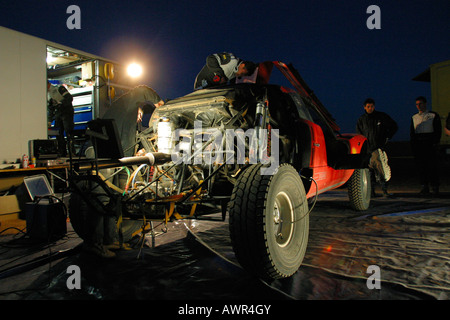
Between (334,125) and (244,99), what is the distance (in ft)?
8.11

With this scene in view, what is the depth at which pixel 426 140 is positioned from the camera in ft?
22.7

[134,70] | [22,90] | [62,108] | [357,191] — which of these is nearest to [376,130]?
[357,191]

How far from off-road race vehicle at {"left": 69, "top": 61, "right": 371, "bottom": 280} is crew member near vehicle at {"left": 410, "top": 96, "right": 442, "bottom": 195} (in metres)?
3.79

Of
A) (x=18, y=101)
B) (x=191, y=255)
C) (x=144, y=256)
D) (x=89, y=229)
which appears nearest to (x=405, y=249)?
(x=191, y=255)

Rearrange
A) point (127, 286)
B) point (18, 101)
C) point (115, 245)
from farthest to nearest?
point (18, 101) → point (115, 245) → point (127, 286)

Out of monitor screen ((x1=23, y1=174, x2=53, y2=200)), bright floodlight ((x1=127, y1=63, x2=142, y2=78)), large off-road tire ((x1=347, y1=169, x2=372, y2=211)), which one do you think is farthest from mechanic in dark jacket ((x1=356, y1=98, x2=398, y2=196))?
monitor screen ((x1=23, y1=174, x2=53, y2=200))

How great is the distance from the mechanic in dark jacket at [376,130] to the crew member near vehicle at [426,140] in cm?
101

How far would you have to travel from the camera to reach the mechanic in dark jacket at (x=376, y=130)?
643cm

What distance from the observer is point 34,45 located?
639 centimetres

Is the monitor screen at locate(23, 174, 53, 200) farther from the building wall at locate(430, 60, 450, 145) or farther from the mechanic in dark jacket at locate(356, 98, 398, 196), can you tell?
the building wall at locate(430, 60, 450, 145)

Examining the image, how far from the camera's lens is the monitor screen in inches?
212

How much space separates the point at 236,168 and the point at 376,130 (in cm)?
480

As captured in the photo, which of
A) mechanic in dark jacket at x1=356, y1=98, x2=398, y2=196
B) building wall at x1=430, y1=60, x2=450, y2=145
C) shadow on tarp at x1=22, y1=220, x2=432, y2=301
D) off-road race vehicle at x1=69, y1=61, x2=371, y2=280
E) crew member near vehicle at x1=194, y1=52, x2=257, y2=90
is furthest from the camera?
building wall at x1=430, y1=60, x2=450, y2=145
